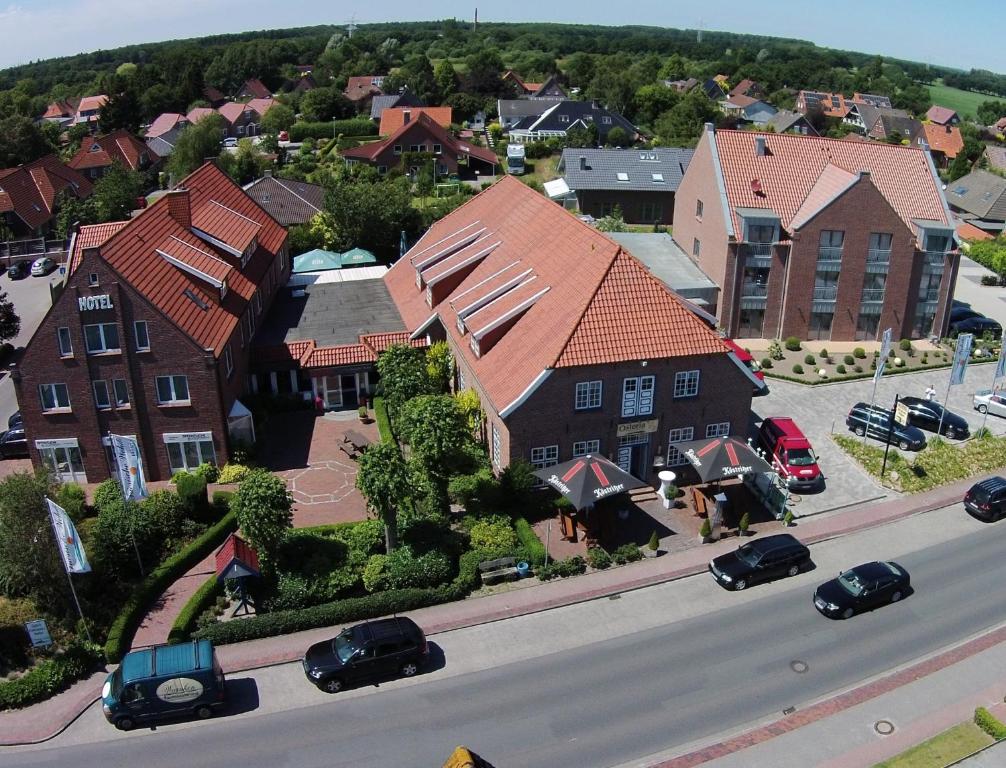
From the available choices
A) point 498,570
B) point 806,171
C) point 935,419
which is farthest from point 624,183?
point 498,570

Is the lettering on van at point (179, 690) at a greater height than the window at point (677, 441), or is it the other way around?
the window at point (677, 441)

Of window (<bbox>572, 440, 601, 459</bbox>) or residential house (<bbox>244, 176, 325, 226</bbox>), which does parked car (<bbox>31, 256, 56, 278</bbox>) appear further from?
window (<bbox>572, 440, 601, 459</bbox>)

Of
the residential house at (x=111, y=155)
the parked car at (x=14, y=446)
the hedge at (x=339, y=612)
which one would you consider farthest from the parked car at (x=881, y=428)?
the residential house at (x=111, y=155)

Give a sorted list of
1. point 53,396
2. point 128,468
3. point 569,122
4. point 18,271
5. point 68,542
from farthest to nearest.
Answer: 1. point 569,122
2. point 18,271
3. point 53,396
4. point 128,468
5. point 68,542

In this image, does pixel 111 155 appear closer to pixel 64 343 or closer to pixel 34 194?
pixel 34 194

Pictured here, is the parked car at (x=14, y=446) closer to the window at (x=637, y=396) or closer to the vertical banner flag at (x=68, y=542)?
the vertical banner flag at (x=68, y=542)

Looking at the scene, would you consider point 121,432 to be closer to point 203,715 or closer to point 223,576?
point 223,576

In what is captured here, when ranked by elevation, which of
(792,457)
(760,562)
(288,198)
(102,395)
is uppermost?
(288,198)
